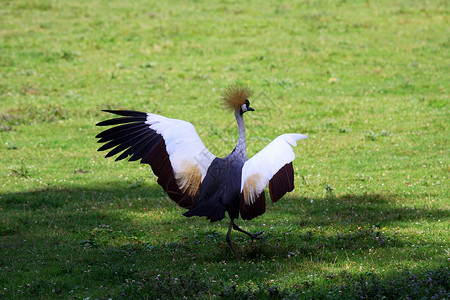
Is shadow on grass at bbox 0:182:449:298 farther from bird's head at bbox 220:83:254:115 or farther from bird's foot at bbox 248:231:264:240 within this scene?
bird's head at bbox 220:83:254:115

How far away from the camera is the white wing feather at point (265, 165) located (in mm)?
7523

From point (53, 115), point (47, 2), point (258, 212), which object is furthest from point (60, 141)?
point (47, 2)

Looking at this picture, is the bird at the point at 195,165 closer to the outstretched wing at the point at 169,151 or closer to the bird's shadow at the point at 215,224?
the outstretched wing at the point at 169,151

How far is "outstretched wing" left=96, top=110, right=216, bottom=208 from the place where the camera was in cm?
804

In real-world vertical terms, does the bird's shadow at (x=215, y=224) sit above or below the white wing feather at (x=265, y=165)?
below

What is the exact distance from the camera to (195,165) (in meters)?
8.13

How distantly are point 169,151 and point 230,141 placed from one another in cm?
828

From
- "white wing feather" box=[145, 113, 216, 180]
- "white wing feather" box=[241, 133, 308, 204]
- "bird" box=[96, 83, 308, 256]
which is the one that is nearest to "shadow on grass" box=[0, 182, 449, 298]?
"bird" box=[96, 83, 308, 256]

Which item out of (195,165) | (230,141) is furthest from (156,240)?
(230,141)

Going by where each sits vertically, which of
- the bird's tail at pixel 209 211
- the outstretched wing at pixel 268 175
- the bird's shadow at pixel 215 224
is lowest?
the bird's shadow at pixel 215 224

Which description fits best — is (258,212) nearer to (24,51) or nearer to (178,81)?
(178,81)

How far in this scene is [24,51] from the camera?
1063 inches

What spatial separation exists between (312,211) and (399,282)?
4078 millimetres

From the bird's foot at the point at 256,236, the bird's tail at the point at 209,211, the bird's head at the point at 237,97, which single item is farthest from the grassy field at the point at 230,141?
the bird's head at the point at 237,97
